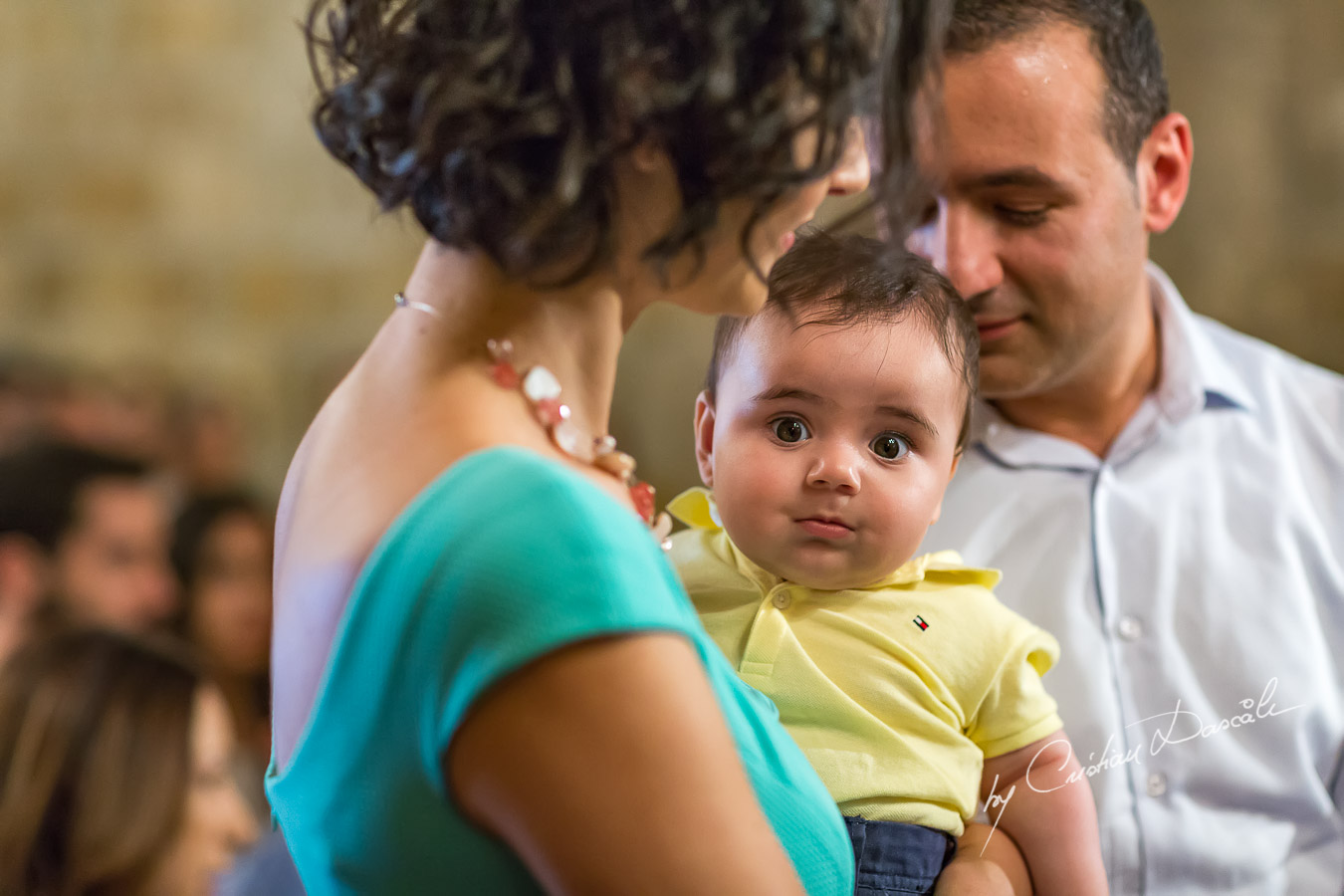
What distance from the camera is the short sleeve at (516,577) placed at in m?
0.70

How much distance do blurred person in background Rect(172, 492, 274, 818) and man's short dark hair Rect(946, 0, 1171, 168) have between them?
218cm

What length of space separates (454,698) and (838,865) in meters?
0.38

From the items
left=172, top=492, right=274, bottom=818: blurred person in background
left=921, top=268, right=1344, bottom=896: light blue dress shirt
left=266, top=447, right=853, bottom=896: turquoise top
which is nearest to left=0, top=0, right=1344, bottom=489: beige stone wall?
left=172, top=492, right=274, bottom=818: blurred person in background

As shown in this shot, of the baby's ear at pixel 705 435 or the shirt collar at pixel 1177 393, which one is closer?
the baby's ear at pixel 705 435

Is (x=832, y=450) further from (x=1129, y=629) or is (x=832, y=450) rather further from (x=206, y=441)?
(x=206, y=441)

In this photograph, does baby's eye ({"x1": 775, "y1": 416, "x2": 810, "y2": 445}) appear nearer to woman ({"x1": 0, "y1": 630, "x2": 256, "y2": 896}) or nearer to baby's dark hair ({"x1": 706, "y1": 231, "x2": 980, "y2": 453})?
baby's dark hair ({"x1": 706, "y1": 231, "x2": 980, "y2": 453})

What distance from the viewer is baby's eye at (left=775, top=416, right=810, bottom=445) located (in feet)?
3.66

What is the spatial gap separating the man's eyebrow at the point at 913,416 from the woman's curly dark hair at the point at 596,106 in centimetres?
32

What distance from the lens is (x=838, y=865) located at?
94cm

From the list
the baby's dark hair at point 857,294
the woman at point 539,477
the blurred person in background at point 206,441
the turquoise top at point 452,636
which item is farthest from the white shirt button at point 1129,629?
the blurred person in background at point 206,441

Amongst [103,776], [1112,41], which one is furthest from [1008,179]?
[103,776]

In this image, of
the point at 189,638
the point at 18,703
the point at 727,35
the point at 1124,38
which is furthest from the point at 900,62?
the point at 189,638

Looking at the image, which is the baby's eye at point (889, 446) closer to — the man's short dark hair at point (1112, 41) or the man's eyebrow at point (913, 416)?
the man's eyebrow at point (913, 416)

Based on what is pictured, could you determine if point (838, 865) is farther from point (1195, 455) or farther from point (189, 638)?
point (189, 638)
